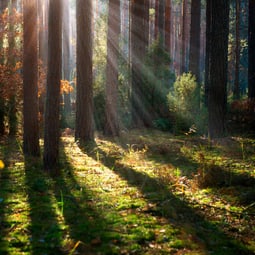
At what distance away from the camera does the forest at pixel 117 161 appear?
5.12 m

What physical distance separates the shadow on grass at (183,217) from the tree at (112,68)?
7295 millimetres

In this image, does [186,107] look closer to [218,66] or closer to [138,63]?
[138,63]

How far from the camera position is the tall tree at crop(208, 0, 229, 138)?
514 inches

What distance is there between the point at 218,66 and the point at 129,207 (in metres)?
8.28

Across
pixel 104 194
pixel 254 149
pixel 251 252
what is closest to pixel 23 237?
pixel 104 194

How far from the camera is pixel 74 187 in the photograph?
7711mm

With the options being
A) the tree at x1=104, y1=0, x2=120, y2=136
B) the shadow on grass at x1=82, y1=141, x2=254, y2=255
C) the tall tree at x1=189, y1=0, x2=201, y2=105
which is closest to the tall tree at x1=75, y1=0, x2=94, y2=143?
the tree at x1=104, y1=0, x2=120, y2=136

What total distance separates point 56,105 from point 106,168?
A: 2.05 m

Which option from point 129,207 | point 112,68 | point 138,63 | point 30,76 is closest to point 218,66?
point 112,68

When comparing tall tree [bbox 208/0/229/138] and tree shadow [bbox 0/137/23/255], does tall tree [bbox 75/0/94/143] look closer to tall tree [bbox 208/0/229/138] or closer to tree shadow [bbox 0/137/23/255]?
tree shadow [bbox 0/137/23/255]

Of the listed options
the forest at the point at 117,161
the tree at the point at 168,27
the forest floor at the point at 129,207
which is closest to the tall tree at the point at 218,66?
the forest at the point at 117,161

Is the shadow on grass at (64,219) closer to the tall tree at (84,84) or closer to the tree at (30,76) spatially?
the tree at (30,76)

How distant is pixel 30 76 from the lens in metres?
10.8

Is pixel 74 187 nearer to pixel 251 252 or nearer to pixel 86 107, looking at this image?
pixel 251 252
